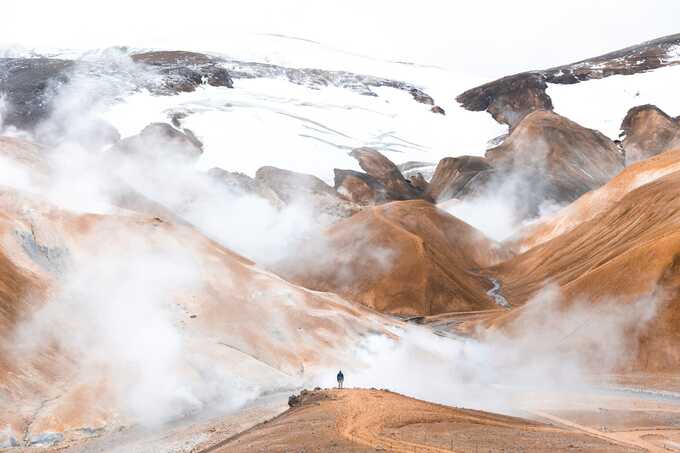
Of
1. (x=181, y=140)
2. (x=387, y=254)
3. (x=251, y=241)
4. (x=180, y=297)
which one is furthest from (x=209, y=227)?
(x=180, y=297)

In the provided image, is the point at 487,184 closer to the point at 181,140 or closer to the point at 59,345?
the point at 181,140

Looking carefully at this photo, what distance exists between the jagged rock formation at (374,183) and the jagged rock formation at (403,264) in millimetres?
32964

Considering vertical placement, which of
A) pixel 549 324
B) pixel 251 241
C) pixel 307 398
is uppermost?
Result: pixel 307 398

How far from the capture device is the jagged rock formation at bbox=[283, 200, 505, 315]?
370ft

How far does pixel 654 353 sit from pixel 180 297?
126 ft

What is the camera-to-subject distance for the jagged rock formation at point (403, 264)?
11288 centimetres

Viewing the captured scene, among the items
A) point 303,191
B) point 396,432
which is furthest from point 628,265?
point 303,191

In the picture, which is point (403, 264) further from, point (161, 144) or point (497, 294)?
point (161, 144)

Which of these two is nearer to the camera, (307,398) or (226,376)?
(307,398)

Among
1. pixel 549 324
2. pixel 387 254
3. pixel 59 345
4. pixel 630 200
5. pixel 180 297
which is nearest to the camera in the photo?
pixel 59 345

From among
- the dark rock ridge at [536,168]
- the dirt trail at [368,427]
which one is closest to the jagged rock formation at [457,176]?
the dark rock ridge at [536,168]

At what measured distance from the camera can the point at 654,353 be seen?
219 feet

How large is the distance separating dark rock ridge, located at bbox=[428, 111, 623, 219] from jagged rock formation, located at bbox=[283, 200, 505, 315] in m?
39.8

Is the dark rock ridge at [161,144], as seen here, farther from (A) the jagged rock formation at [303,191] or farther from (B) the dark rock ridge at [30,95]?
(B) the dark rock ridge at [30,95]
